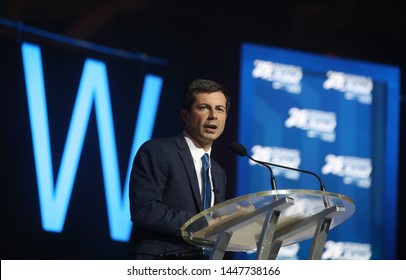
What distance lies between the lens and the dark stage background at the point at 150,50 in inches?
172

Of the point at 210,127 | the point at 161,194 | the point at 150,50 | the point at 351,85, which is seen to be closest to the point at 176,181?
the point at 161,194

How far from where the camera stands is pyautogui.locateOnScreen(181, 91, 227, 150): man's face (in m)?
2.76

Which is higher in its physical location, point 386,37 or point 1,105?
point 386,37

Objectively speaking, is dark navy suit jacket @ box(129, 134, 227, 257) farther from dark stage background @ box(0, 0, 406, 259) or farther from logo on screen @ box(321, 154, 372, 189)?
logo on screen @ box(321, 154, 372, 189)

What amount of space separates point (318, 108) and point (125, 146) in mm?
1370

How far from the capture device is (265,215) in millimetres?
2250

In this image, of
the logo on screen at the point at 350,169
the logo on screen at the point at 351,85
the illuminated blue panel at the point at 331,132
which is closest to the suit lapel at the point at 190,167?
the illuminated blue panel at the point at 331,132

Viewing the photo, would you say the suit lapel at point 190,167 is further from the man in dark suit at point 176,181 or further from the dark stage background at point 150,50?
the dark stage background at point 150,50

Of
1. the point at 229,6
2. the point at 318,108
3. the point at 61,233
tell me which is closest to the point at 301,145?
the point at 318,108

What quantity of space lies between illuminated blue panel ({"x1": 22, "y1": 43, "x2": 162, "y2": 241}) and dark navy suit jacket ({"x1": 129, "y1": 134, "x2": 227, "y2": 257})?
1819 mm

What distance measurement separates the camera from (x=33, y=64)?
14.6 ft

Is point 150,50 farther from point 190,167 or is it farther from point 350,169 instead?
point 190,167

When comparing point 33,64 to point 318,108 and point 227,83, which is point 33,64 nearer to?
point 227,83

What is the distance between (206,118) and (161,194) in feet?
1.06
